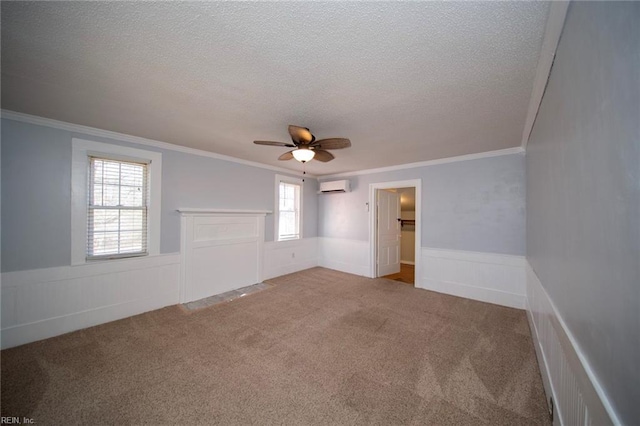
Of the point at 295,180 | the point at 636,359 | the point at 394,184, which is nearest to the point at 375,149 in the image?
the point at 394,184

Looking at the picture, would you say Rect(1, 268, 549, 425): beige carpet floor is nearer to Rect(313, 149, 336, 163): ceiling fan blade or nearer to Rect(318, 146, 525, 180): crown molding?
Rect(313, 149, 336, 163): ceiling fan blade

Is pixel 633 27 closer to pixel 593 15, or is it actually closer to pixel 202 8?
pixel 593 15

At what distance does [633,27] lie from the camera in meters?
0.60

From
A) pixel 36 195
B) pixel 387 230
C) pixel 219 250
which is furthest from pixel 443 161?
pixel 36 195

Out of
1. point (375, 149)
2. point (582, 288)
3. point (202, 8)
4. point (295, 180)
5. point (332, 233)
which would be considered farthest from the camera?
point (332, 233)

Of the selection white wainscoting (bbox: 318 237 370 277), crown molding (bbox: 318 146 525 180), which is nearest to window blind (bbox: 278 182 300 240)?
white wainscoting (bbox: 318 237 370 277)

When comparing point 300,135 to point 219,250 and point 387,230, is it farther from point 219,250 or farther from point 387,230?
point 387,230

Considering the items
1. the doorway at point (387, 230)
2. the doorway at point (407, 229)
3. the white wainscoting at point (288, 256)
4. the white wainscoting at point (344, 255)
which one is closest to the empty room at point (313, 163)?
the doorway at point (387, 230)

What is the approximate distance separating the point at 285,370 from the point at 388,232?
13.1 ft

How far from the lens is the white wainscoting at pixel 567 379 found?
843 mm

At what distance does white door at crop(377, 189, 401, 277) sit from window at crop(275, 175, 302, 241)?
1.93 metres

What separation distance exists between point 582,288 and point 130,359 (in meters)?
Answer: 3.38

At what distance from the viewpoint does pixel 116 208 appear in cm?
299

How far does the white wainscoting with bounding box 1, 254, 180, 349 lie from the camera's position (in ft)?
7.85
